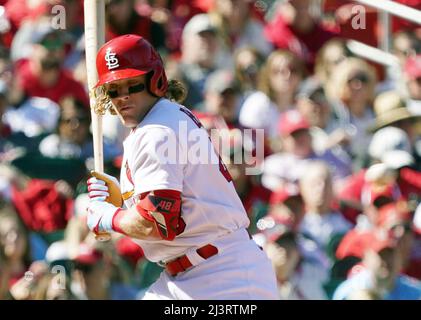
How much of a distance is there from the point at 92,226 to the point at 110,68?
68cm

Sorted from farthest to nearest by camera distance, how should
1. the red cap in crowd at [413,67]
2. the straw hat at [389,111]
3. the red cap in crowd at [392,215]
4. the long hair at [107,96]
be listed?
→ the red cap in crowd at [413,67] < the straw hat at [389,111] < the red cap in crowd at [392,215] < the long hair at [107,96]

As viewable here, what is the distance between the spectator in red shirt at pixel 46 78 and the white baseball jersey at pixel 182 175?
2629 mm

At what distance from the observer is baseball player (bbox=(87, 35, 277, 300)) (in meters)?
4.43

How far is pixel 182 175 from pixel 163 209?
0.18m

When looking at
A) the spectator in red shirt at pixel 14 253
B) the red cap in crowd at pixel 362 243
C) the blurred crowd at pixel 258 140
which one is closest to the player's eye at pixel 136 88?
the blurred crowd at pixel 258 140

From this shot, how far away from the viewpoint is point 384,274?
672 cm

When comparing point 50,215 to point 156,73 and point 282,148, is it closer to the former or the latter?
point 282,148

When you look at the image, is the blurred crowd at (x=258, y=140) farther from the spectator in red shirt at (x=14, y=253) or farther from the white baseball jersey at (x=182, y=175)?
the white baseball jersey at (x=182, y=175)

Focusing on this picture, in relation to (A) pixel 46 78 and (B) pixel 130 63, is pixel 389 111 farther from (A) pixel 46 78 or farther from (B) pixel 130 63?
(B) pixel 130 63

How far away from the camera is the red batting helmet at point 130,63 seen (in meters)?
4.57

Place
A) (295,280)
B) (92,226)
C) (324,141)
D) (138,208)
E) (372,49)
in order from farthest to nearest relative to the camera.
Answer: (372,49), (324,141), (295,280), (92,226), (138,208)

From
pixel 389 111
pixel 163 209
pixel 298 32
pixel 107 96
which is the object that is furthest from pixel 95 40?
pixel 389 111

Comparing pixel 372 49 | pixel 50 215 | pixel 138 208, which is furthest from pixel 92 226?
pixel 372 49

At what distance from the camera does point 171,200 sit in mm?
4406
